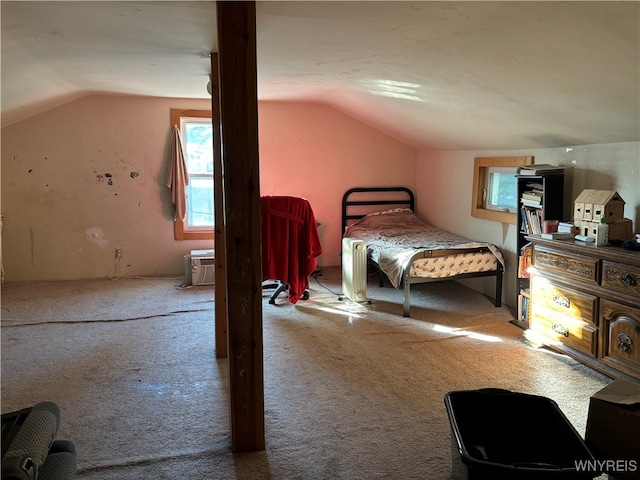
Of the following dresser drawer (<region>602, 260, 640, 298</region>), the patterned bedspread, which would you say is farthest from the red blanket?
dresser drawer (<region>602, 260, 640, 298</region>)

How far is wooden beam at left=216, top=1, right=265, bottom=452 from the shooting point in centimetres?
215

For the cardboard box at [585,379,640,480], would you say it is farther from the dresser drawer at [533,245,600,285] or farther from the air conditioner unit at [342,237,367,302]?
the air conditioner unit at [342,237,367,302]

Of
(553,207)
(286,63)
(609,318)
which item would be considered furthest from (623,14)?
(286,63)

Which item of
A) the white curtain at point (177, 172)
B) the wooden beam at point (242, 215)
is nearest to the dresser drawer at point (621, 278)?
the wooden beam at point (242, 215)

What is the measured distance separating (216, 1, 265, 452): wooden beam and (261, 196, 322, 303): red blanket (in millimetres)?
2072

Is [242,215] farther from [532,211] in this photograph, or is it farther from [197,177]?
[197,177]

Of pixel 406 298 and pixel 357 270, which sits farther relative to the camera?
pixel 357 270

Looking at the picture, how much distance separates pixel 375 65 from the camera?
3.58m

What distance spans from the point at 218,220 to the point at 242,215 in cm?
109

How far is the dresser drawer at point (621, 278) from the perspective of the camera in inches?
109

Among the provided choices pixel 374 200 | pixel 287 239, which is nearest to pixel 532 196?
pixel 287 239

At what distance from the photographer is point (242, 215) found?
2.25m

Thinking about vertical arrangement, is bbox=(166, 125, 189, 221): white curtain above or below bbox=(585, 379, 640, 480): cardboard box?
above

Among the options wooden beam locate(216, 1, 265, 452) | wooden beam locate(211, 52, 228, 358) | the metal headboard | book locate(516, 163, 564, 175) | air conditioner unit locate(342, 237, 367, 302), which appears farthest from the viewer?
the metal headboard
